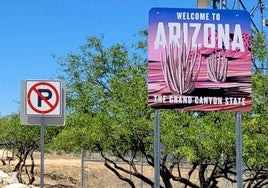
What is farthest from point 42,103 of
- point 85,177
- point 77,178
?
point 77,178

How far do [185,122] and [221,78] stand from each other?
11.6 feet

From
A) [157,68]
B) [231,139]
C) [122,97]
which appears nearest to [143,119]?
[122,97]

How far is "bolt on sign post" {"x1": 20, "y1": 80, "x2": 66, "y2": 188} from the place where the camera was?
10109mm

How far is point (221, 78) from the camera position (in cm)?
815

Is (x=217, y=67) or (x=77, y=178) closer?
(x=217, y=67)

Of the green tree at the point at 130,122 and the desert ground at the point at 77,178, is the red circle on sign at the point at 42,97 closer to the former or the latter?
the green tree at the point at 130,122

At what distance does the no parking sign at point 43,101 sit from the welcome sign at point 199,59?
2.67 meters

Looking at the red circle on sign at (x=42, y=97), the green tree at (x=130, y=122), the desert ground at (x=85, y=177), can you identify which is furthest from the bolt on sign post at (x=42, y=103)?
the desert ground at (x=85, y=177)

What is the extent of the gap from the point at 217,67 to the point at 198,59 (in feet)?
0.94

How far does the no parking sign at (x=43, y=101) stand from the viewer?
10.1 meters

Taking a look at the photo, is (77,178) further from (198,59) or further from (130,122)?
(198,59)

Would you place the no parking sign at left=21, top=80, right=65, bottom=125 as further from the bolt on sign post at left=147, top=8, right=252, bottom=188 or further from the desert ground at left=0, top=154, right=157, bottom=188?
the desert ground at left=0, top=154, right=157, bottom=188

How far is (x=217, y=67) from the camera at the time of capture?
8188mm

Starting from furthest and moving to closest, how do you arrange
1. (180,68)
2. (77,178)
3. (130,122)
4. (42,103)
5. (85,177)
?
(77,178) → (85,177) → (130,122) → (42,103) → (180,68)
